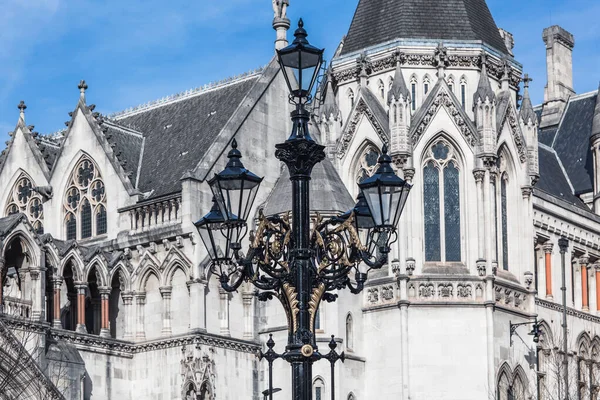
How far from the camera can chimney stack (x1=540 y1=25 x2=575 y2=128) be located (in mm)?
72812

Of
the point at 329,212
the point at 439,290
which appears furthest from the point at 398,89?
the point at 439,290

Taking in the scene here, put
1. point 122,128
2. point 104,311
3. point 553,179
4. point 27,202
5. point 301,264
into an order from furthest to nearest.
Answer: point 553,179 < point 122,128 < point 27,202 < point 104,311 < point 301,264

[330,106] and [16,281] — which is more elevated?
[330,106]

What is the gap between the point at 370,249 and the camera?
25.2 metres

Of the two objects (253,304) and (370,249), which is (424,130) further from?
(370,249)

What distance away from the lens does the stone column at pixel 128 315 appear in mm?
50438

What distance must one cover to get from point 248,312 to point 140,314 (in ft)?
11.8

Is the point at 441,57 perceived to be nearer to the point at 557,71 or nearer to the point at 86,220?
the point at 86,220

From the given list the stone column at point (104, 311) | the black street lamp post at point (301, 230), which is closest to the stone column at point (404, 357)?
the stone column at point (104, 311)

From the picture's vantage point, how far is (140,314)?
50.5 meters

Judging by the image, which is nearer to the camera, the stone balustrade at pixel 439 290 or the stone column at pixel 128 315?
the stone column at pixel 128 315

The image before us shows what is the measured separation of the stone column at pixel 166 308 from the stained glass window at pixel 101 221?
4.01 metres

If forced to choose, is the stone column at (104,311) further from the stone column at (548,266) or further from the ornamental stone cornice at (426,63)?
the stone column at (548,266)

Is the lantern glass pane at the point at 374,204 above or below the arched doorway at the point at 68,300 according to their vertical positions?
below
